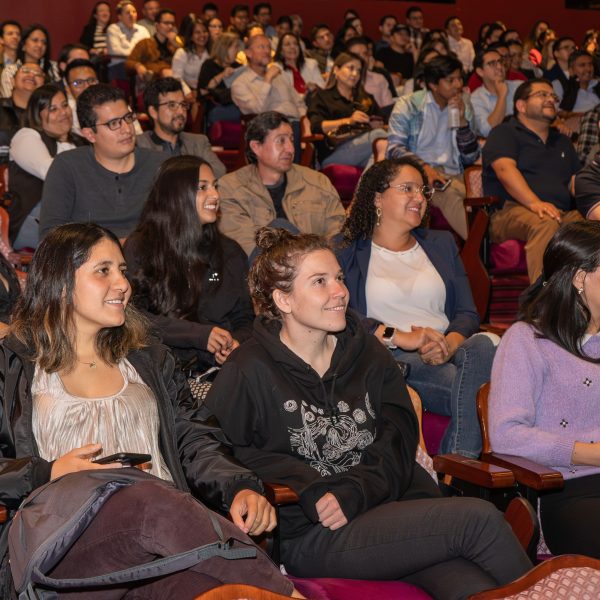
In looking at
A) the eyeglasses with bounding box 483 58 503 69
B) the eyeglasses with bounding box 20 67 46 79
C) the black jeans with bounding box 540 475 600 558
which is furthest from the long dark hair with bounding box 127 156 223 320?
the eyeglasses with bounding box 483 58 503 69

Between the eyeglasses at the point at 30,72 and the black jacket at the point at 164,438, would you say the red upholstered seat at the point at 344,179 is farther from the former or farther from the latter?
the black jacket at the point at 164,438

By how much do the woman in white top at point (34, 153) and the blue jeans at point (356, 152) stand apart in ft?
6.82

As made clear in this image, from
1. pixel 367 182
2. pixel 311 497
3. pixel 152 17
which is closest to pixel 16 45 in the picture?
pixel 152 17

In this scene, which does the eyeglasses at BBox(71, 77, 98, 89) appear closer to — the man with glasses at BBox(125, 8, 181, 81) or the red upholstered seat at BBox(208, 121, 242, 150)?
the red upholstered seat at BBox(208, 121, 242, 150)

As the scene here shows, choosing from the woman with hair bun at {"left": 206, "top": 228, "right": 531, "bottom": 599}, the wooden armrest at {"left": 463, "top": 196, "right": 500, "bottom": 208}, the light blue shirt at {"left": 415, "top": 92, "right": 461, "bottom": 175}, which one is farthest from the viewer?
the light blue shirt at {"left": 415, "top": 92, "right": 461, "bottom": 175}

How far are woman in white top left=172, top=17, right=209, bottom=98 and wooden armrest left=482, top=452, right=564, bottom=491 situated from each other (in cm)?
681

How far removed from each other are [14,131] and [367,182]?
239cm

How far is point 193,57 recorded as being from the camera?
8695 mm

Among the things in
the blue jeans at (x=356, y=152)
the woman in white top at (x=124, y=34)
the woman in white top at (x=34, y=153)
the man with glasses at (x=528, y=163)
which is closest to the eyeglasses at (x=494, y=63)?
the blue jeans at (x=356, y=152)

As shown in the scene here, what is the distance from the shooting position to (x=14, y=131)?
196 inches

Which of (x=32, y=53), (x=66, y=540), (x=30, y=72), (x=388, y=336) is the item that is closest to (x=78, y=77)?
(x=30, y=72)

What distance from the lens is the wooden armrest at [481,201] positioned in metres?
4.60

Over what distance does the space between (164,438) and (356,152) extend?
13.8ft

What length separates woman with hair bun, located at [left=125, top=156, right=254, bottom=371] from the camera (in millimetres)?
3039
